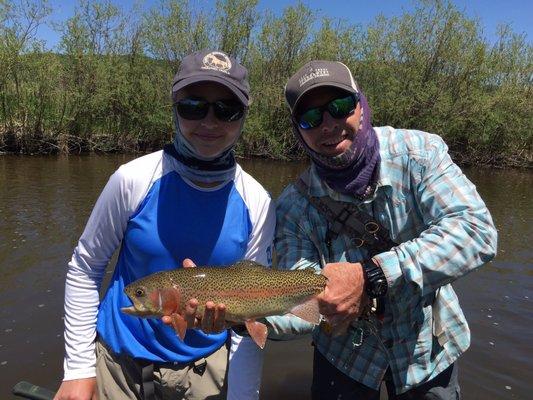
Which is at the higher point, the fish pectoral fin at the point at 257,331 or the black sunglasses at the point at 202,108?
the black sunglasses at the point at 202,108

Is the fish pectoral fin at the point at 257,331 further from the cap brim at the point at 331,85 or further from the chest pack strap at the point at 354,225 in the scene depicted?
the cap brim at the point at 331,85

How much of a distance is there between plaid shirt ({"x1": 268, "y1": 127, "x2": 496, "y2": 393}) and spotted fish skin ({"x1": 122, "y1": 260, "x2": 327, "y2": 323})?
0.31 m

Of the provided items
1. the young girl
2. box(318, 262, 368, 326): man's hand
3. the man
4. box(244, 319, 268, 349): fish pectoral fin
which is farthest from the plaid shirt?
the young girl

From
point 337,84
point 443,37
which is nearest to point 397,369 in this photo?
point 337,84

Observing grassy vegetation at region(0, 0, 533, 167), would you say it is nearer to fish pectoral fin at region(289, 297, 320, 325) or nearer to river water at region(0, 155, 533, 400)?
river water at region(0, 155, 533, 400)

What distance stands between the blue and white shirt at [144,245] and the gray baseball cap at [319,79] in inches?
30.5

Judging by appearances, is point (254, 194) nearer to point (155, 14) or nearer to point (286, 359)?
point (286, 359)

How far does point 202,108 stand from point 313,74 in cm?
74

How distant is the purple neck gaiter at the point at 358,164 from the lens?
9.76 ft

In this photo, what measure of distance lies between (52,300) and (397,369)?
7.43 meters

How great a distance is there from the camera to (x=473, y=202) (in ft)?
8.93

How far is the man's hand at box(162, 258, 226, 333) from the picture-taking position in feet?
9.24

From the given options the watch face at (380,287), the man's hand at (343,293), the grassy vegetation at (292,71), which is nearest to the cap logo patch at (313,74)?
the man's hand at (343,293)

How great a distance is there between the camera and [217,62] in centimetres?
286
